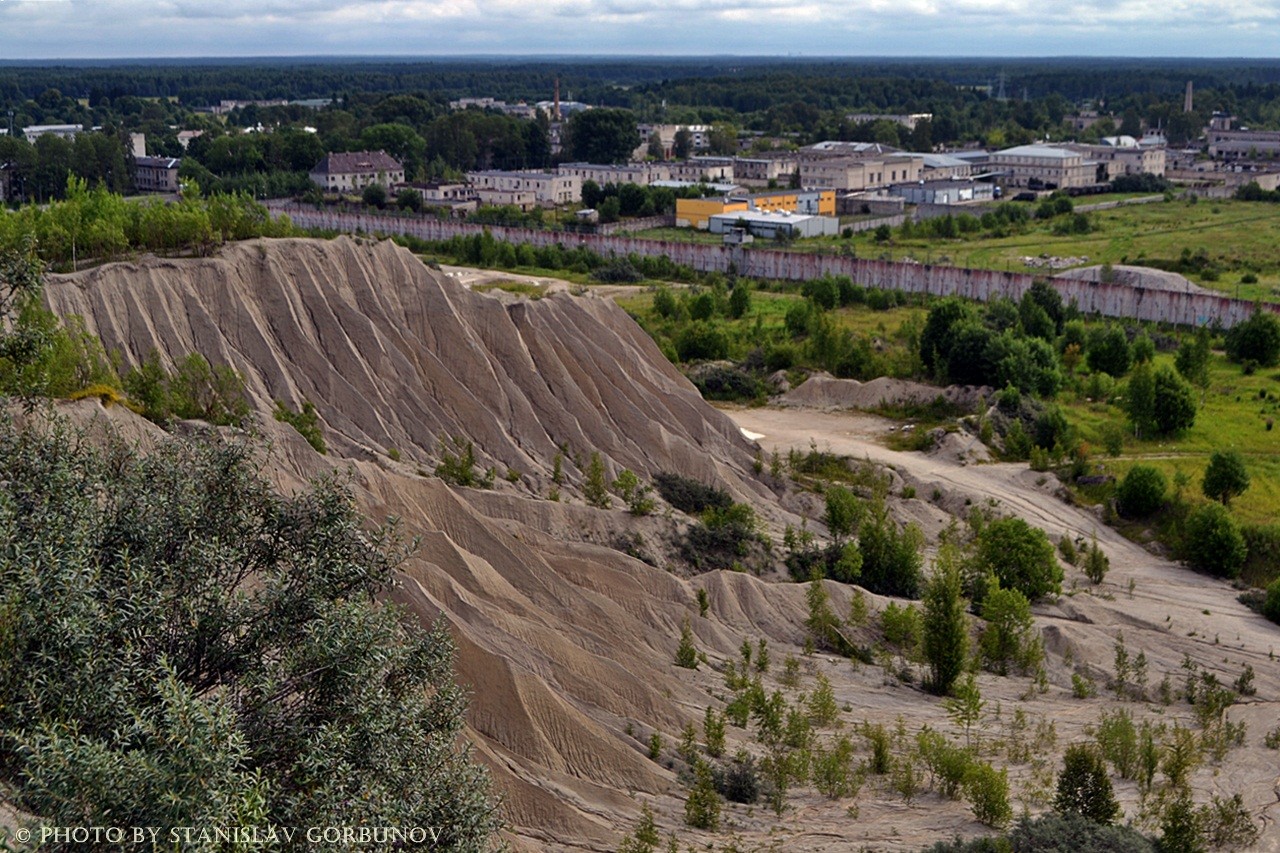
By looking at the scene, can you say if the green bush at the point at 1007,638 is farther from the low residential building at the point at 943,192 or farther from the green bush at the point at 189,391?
the low residential building at the point at 943,192

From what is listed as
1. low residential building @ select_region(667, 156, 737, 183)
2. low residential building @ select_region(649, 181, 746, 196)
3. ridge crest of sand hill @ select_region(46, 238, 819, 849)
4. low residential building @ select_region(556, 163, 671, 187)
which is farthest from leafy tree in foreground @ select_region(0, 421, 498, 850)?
low residential building @ select_region(667, 156, 737, 183)

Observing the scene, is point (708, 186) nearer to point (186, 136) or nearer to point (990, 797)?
point (186, 136)

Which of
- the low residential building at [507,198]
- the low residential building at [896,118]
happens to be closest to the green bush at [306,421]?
the low residential building at [507,198]

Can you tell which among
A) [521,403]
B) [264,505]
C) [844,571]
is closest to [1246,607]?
[844,571]

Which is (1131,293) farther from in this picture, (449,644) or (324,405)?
(449,644)

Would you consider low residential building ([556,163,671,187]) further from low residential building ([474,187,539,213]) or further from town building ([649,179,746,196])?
low residential building ([474,187,539,213])

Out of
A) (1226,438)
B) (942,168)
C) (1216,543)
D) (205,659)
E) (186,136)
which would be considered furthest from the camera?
(186,136)

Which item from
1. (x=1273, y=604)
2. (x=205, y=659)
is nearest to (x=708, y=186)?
(x=1273, y=604)
